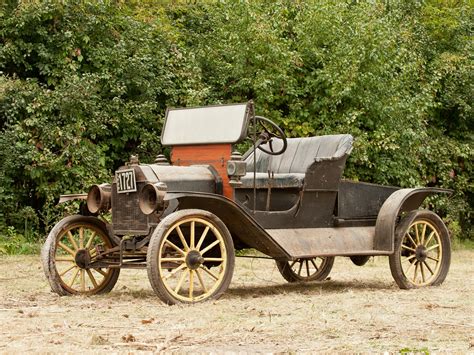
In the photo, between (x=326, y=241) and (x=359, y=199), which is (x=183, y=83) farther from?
(x=326, y=241)

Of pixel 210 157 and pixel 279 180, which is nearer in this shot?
pixel 210 157

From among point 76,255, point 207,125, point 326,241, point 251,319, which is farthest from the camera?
point 326,241

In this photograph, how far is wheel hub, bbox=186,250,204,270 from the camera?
23.9 feet

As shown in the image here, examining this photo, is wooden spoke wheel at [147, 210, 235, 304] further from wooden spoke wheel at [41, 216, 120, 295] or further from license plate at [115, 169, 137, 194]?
wooden spoke wheel at [41, 216, 120, 295]

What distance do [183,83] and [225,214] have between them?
6910mm

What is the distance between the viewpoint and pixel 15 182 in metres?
13.4

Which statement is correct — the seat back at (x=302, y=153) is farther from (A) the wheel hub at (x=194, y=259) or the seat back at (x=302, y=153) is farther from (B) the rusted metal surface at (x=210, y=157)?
(A) the wheel hub at (x=194, y=259)

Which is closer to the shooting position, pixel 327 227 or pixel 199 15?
pixel 327 227

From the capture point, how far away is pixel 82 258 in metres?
8.15

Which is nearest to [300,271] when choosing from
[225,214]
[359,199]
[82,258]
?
[359,199]

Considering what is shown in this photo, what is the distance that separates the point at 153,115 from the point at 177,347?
9167 millimetres

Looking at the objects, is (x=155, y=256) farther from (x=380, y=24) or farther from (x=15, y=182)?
(x=380, y=24)

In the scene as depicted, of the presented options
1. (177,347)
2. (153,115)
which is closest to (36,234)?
(153,115)

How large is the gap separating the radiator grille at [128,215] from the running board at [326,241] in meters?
1.15
